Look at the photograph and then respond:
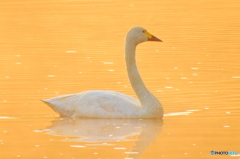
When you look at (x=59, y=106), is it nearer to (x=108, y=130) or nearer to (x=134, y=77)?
(x=134, y=77)

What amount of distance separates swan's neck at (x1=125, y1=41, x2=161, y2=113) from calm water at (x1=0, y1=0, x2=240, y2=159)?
304 millimetres

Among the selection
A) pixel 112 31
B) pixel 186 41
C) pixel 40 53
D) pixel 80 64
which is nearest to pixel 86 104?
pixel 80 64

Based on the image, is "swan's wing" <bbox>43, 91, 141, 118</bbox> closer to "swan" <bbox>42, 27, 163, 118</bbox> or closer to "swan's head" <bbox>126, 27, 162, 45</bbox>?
"swan" <bbox>42, 27, 163, 118</bbox>

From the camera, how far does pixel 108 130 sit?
1117 centimetres

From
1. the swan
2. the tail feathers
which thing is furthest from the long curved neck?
the tail feathers

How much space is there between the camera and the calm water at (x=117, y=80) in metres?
10.2

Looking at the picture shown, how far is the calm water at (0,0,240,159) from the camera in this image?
33.6 feet

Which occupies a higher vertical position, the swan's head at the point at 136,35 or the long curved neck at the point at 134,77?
the swan's head at the point at 136,35

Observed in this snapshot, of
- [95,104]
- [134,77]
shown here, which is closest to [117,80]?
[134,77]

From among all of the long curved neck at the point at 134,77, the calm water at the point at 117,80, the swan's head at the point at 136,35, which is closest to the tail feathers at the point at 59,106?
the calm water at the point at 117,80

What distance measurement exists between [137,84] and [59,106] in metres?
1.15

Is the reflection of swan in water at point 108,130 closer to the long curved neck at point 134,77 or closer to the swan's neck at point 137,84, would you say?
the swan's neck at point 137,84

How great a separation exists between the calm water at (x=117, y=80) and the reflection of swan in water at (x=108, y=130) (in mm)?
13

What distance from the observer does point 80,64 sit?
17.0m
